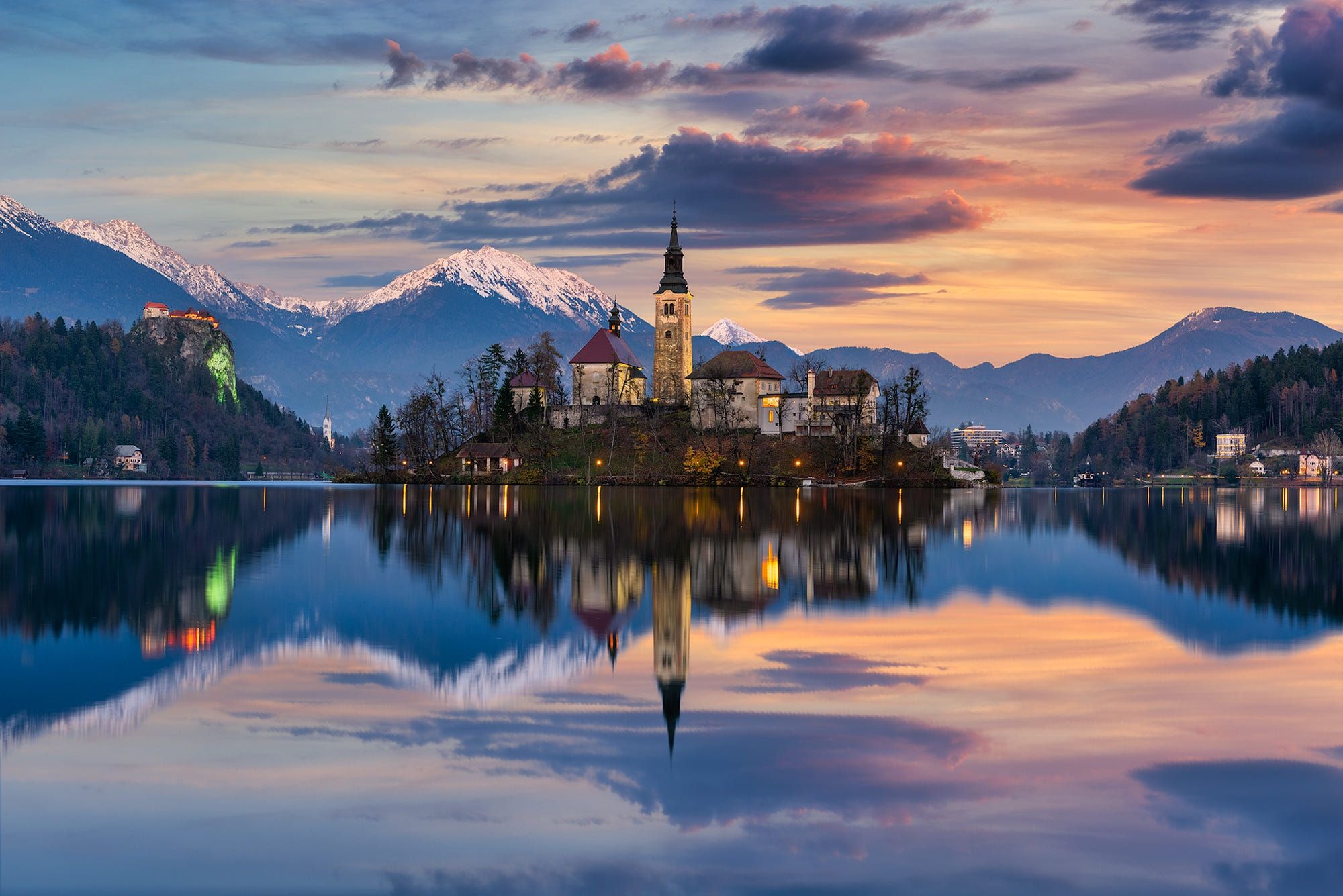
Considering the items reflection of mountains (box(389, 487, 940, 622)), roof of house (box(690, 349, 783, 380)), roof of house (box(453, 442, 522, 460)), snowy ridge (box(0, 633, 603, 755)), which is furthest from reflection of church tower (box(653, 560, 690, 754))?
roof of house (box(690, 349, 783, 380))

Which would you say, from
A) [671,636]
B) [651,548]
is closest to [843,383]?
[651,548]

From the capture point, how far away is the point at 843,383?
161375mm

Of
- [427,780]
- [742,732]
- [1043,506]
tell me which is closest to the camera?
[427,780]

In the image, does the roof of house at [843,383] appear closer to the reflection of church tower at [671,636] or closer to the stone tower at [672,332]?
the stone tower at [672,332]

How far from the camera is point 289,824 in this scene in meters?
13.7

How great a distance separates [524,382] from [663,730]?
15591 cm

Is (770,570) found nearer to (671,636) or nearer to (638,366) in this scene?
(671,636)

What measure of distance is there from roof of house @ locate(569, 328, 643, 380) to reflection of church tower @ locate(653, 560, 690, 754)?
131133 millimetres

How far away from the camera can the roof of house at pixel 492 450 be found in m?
156

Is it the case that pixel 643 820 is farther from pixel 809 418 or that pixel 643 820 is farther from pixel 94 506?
pixel 809 418

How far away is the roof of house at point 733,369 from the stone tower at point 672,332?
649 centimetres

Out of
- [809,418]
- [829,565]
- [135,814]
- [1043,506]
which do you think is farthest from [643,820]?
[809,418]

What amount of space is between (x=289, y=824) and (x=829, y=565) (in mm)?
32749

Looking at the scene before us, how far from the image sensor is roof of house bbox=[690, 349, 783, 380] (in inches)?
6422
